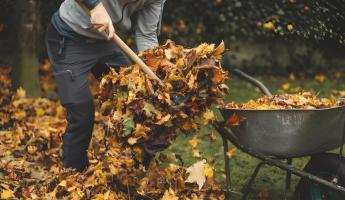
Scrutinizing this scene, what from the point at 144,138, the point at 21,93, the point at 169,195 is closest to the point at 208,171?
the point at 169,195

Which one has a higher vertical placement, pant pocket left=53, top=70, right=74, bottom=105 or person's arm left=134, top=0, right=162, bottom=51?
person's arm left=134, top=0, right=162, bottom=51

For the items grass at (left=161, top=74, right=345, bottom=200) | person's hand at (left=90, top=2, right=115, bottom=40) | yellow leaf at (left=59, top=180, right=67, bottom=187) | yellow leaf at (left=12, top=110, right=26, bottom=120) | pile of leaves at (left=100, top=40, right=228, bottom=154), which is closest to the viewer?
person's hand at (left=90, top=2, right=115, bottom=40)

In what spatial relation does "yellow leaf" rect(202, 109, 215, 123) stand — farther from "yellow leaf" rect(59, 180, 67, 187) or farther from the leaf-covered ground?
"yellow leaf" rect(59, 180, 67, 187)

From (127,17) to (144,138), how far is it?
83 cm

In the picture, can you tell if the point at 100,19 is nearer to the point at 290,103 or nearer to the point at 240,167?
the point at 290,103

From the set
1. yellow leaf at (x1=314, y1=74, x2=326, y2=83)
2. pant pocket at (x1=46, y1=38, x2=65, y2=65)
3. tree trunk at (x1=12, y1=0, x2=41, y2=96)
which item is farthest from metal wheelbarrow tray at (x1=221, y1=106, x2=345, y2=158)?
yellow leaf at (x1=314, y1=74, x2=326, y2=83)

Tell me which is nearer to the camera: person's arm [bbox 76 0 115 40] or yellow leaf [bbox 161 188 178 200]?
person's arm [bbox 76 0 115 40]

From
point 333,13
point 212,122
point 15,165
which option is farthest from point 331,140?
point 15,165

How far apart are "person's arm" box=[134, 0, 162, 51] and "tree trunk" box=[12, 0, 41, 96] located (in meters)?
3.15

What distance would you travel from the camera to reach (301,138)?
2793 millimetres

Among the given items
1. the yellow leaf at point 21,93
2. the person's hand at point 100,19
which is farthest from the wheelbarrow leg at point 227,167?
the yellow leaf at point 21,93

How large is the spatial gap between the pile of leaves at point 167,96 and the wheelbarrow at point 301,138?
21 cm

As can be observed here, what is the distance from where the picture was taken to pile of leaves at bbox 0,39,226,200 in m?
2.84

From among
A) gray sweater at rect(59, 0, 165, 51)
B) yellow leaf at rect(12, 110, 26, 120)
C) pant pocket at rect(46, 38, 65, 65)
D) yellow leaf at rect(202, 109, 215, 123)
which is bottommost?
yellow leaf at rect(12, 110, 26, 120)
